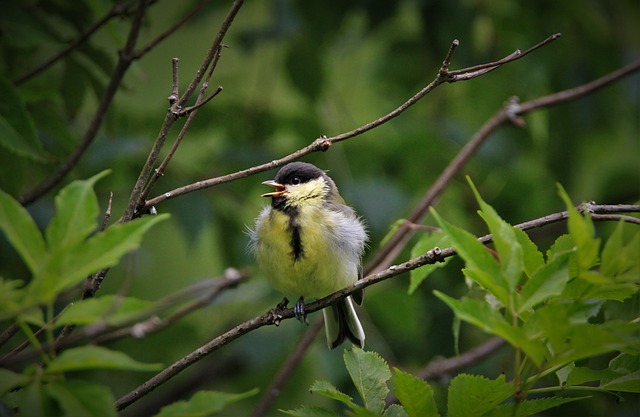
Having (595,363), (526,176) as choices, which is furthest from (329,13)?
(595,363)

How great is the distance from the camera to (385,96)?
197 inches

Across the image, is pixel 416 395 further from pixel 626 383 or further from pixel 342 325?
pixel 342 325

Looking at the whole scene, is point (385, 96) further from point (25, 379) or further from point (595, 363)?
point (25, 379)

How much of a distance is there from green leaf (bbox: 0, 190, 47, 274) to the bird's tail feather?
2.14 metres

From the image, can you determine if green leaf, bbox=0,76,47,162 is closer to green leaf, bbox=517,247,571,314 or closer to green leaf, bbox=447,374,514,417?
green leaf, bbox=447,374,514,417

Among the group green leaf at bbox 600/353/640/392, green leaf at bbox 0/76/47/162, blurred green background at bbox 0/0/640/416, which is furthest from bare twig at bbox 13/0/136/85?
green leaf at bbox 600/353/640/392

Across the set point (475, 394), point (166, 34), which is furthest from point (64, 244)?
point (166, 34)

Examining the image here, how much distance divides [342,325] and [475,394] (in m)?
1.84

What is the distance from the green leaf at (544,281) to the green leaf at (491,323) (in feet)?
0.25

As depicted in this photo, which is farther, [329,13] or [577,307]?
[329,13]

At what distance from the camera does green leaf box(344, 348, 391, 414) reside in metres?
1.73

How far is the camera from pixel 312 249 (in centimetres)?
310

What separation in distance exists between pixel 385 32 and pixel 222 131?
131cm

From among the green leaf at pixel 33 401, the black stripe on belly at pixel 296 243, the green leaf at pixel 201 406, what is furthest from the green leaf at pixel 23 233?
the black stripe on belly at pixel 296 243
